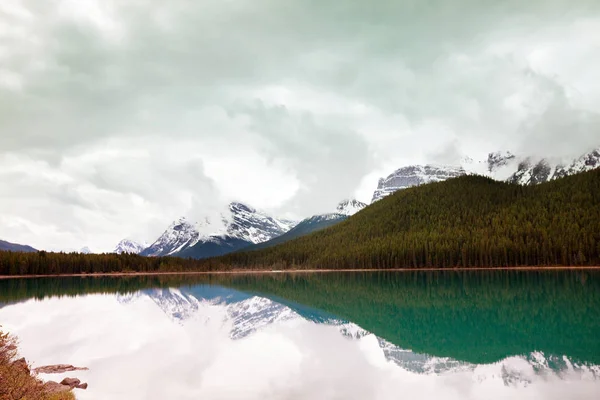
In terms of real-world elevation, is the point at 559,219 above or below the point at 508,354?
above

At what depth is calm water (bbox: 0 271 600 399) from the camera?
23219mm

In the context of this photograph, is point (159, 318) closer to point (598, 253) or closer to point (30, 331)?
point (30, 331)

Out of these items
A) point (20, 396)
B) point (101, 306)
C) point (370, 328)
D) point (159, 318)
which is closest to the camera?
point (20, 396)

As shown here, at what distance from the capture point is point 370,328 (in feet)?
137

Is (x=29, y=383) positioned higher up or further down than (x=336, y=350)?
higher up

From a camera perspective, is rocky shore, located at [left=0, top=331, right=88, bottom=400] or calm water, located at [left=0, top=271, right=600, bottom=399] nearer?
rocky shore, located at [left=0, top=331, right=88, bottom=400]

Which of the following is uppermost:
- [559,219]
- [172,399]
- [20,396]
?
[559,219]

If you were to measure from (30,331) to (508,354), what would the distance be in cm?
4294

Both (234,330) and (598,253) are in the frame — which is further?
(598,253)

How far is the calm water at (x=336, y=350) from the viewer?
2322cm

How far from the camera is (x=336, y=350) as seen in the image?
32438 mm

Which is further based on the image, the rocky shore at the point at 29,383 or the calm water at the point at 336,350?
the calm water at the point at 336,350

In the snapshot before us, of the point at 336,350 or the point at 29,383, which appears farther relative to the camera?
the point at 336,350

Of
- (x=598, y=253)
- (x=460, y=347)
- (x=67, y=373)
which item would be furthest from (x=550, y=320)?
(x=598, y=253)
